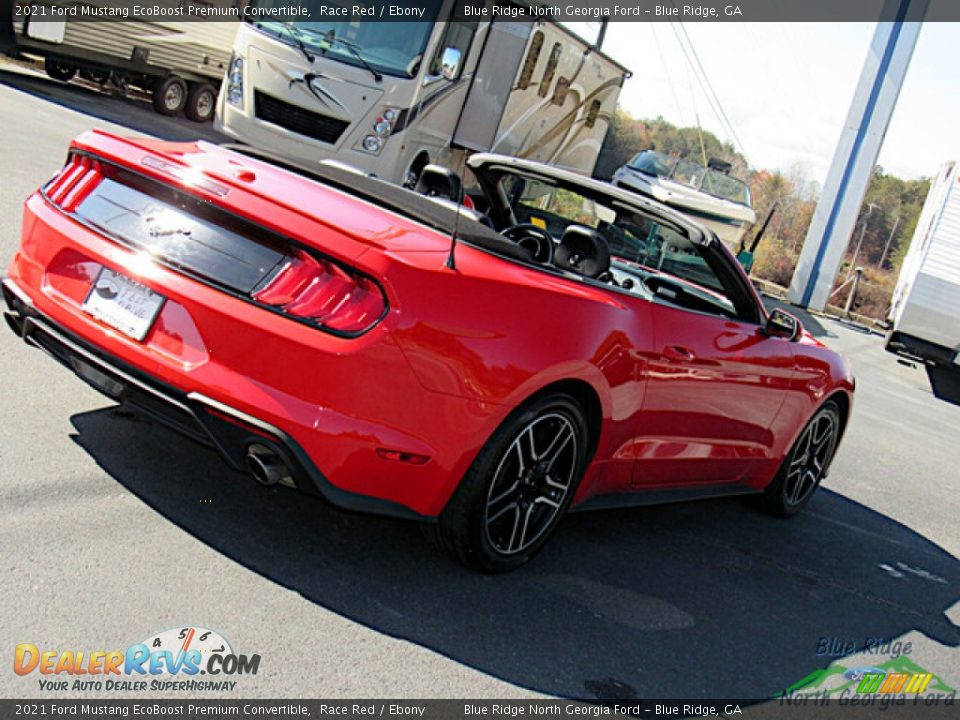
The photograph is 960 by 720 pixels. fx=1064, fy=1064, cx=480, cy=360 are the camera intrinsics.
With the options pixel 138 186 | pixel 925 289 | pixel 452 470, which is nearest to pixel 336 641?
pixel 452 470

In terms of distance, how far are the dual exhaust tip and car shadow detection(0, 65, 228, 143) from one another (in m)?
14.3

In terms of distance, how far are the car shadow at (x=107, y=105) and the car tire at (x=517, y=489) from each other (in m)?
14.0

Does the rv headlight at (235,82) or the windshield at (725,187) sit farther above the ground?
the windshield at (725,187)

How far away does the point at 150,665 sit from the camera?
9.77 feet

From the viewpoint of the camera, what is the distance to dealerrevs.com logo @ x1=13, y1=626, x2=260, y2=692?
284 cm

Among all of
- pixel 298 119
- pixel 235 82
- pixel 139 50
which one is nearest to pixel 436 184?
pixel 298 119

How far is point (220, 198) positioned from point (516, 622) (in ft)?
5.94

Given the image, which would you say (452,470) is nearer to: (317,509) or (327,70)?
(317,509)

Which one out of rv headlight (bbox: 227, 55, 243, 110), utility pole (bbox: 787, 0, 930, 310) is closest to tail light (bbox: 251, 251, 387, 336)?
rv headlight (bbox: 227, 55, 243, 110)

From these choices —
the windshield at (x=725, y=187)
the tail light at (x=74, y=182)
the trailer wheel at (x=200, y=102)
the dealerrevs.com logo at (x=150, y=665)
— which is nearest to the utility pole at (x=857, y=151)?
the windshield at (x=725, y=187)

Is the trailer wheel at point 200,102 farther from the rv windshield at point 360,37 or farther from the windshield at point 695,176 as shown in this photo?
the windshield at point 695,176

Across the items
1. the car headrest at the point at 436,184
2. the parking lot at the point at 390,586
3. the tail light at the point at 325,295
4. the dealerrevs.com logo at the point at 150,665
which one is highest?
the car headrest at the point at 436,184

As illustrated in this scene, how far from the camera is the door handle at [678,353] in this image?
454 centimetres

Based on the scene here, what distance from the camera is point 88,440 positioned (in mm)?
4406
